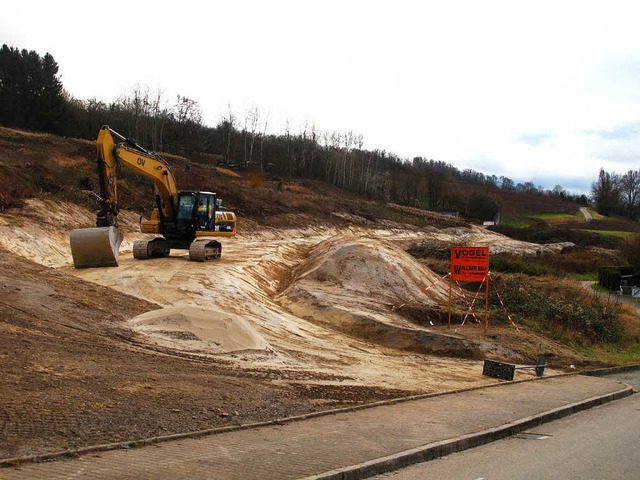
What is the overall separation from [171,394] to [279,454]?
2.68 meters

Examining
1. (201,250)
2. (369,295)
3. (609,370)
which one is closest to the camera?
(609,370)

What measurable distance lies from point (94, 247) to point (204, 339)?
9.77 m

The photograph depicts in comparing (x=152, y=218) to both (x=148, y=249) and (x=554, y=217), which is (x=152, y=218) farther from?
(x=554, y=217)

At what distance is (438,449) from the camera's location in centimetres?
861

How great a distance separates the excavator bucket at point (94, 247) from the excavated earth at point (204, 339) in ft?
1.77

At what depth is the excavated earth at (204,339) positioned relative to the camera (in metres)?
8.46

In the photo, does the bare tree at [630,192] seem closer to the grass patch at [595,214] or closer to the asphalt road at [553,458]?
the grass patch at [595,214]

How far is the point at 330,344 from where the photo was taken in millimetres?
17969

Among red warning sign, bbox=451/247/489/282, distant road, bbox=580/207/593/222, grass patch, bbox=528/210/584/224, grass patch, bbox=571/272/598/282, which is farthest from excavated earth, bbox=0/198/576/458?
distant road, bbox=580/207/593/222

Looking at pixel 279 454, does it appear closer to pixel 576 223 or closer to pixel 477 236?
pixel 477 236

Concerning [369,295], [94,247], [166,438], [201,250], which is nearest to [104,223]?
[94,247]

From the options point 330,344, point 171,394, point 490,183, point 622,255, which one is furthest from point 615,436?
point 490,183

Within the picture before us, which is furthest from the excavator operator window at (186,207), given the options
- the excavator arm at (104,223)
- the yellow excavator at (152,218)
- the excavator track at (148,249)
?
the excavator arm at (104,223)

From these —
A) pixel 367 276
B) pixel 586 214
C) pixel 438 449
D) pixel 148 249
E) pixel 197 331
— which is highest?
pixel 586 214
